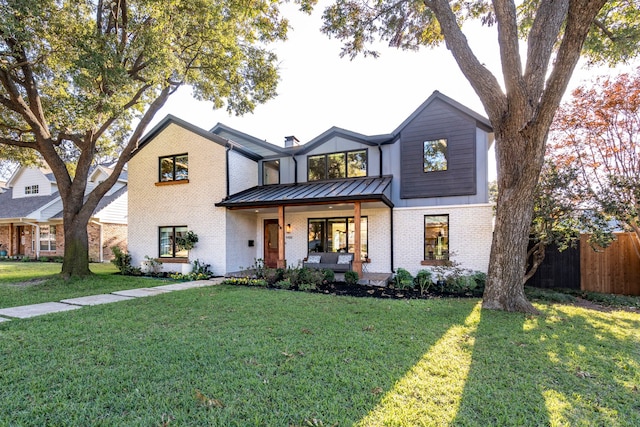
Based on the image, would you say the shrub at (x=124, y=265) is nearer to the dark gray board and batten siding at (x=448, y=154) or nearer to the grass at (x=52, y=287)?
the grass at (x=52, y=287)

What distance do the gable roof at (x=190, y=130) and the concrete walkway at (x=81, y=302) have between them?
5.47 meters

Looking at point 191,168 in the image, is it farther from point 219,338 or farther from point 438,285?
point 438,285

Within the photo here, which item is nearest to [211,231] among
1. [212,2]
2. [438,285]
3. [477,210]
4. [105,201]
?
[212,2]

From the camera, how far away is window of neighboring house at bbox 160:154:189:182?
12509mm

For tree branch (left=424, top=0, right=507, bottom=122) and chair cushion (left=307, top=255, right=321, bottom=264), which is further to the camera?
chair cushion (left=307, top=255, right=321, bottom=264)

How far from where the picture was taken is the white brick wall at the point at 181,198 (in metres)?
11.8

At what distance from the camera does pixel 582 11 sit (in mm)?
5555

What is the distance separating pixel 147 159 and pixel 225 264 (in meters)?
5.87

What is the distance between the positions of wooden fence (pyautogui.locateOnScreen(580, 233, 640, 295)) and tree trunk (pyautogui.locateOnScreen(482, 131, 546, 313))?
5163 millimetres

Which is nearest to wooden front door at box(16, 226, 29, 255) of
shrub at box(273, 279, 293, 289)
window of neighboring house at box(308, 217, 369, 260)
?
window of neighboring house at box(308, 217, 369, 260)

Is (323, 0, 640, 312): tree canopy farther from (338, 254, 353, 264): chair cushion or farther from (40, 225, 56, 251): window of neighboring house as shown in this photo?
(40, 225, 56, 251): window of neighboring house

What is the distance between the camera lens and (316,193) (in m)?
10.8

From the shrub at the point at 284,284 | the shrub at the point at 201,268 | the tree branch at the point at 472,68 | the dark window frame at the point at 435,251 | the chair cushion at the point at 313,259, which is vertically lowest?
the shrub at the point at 284,284

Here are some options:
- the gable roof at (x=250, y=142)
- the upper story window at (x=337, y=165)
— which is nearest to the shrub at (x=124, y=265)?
the gable roof at (x=250, y=142)
